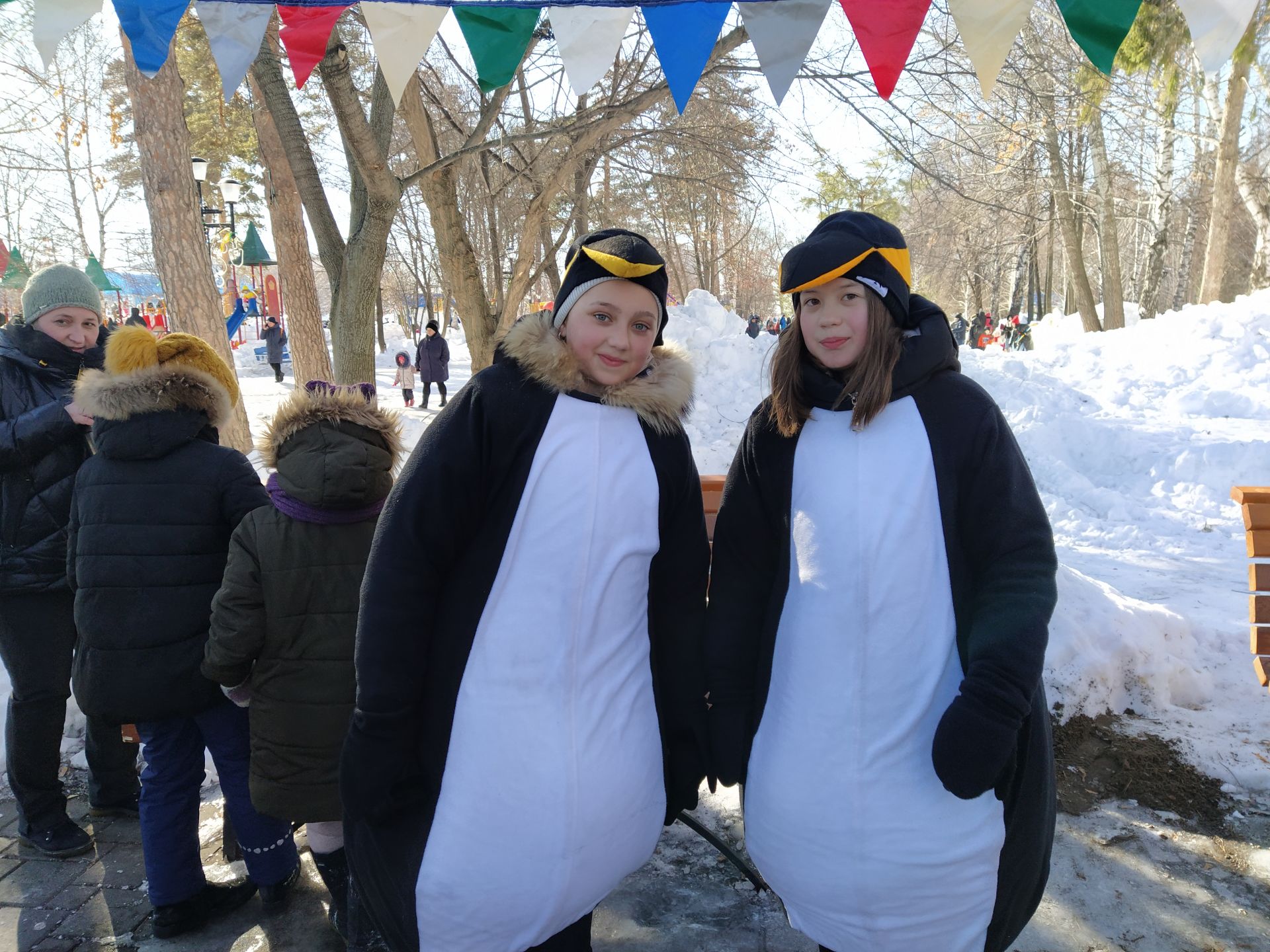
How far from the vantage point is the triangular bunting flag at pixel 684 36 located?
2559 mm

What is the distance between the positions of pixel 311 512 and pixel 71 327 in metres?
1.57

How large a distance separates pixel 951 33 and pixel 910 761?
5589 millimetres

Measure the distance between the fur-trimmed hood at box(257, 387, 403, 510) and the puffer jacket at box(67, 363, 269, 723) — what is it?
295mm

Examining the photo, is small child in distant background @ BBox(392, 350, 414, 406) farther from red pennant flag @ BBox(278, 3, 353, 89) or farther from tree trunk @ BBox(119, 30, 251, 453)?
red pennant flag @ BBox(278, 3, 353, 89)

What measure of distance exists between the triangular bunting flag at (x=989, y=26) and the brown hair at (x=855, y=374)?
4.31 ft

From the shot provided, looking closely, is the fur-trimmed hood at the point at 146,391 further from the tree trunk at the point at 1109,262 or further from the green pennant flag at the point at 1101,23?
the tree trunk at the point at 1109,262

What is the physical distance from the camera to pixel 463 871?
1.61 metres

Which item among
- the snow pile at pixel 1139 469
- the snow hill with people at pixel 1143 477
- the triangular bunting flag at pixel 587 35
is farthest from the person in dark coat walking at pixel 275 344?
the triangular bunting flag at pixel 587 35

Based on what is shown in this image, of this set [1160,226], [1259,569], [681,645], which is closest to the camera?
[681,645]

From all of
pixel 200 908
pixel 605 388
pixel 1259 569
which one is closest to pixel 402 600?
pixel 605 388

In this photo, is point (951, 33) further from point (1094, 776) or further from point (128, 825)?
point (128, 825)

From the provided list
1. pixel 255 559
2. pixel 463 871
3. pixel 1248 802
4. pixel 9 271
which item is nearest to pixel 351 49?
pixel 255 559

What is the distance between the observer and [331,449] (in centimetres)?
226

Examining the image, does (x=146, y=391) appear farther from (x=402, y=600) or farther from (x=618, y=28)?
(x=618, y=28)
